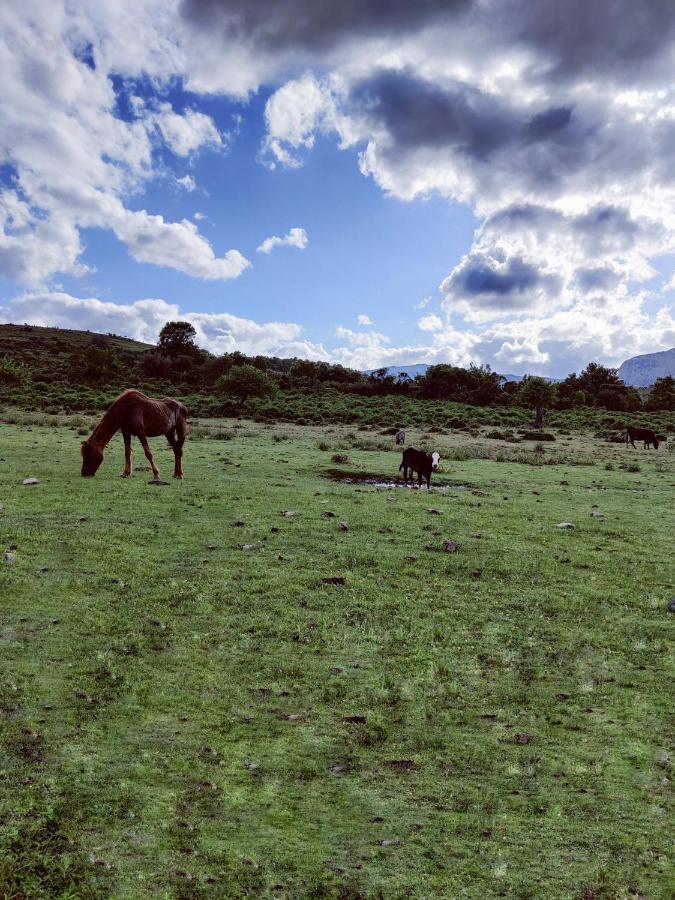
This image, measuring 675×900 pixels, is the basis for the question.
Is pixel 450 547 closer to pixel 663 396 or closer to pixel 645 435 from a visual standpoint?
pixel 645 435

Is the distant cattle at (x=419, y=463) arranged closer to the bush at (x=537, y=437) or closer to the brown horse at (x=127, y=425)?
the brown horse at (x=127, y=425)

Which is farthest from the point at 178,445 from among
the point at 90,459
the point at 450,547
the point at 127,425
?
the point at 450,547

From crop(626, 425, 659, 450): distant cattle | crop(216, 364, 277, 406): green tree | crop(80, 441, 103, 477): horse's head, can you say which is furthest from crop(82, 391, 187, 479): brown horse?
crop(216, 364, 277, 406): green tree

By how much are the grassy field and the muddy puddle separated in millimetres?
7011

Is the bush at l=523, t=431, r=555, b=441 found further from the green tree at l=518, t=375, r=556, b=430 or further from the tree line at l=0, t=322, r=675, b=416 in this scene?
the tree line at l=0, t=322, r=675, b=416

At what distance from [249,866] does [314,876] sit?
0.42 m

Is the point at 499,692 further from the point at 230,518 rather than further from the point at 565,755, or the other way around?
the point at 230,518

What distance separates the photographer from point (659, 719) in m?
5.11

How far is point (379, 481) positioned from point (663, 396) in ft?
292

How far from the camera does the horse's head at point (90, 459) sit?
50.3 ft

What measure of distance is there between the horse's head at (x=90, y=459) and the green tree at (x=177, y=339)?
347 ft

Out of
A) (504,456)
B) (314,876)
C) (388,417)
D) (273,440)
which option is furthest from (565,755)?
(388,417)

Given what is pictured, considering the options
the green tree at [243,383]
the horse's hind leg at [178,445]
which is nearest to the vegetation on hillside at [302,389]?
the green tree at [243,383]

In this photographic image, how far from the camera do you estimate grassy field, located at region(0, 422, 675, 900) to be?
3502mm
